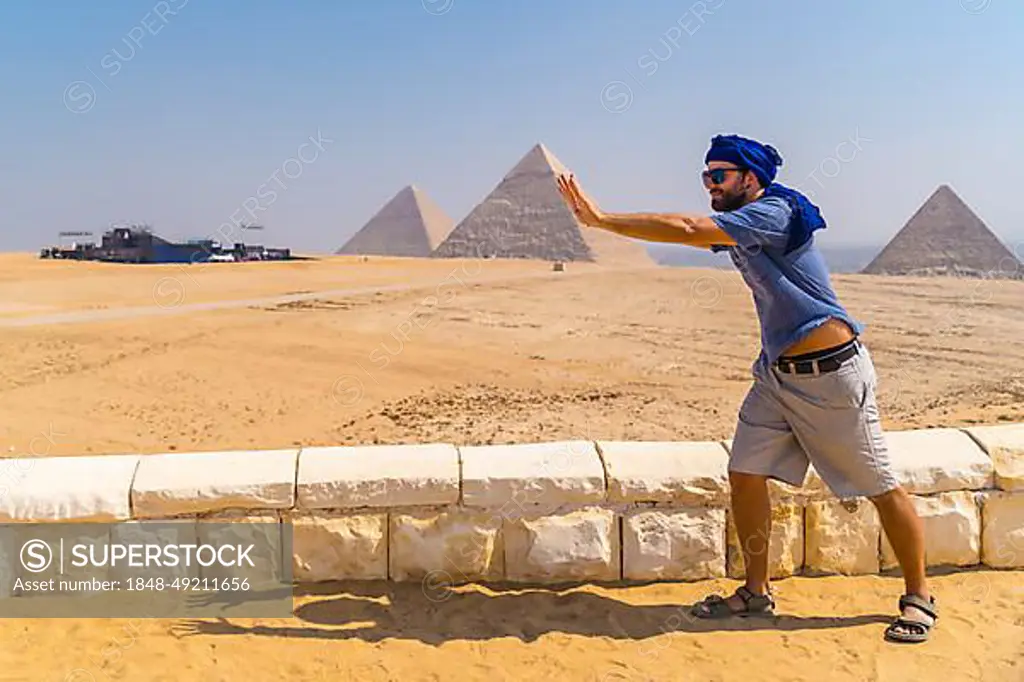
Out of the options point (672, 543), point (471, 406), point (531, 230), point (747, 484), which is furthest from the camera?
point (531, 230)

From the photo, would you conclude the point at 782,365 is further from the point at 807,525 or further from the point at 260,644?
the point at 260,644

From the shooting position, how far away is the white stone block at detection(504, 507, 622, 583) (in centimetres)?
304

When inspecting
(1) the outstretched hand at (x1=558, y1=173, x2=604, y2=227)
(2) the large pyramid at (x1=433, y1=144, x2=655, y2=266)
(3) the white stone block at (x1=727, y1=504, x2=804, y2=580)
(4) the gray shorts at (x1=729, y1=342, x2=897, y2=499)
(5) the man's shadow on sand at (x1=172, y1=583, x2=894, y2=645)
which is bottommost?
(5) the man's shadow on sand at (x1=172, y1=583, x2=894, y2=645)

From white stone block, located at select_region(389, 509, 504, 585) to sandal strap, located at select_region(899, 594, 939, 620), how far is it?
1274mm

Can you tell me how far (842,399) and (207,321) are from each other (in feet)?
43.7

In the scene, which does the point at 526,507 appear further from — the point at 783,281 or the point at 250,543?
the point at 783,281

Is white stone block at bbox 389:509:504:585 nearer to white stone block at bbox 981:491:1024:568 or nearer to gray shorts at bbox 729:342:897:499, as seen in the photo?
gray shorts at bbox 729:342:897:499

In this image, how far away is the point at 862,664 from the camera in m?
2.57

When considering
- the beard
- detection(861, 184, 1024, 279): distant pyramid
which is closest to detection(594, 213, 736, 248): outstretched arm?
the beard

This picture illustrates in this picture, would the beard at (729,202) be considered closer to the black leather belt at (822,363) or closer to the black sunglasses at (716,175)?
the black sunglasses at (716,175)

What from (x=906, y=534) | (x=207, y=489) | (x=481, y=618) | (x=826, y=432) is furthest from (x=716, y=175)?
(x=207, y=489)

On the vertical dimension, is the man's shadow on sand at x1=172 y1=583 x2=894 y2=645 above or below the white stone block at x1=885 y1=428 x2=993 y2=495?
below

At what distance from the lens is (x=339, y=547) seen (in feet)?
9.89

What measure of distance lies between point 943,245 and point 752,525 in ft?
183
